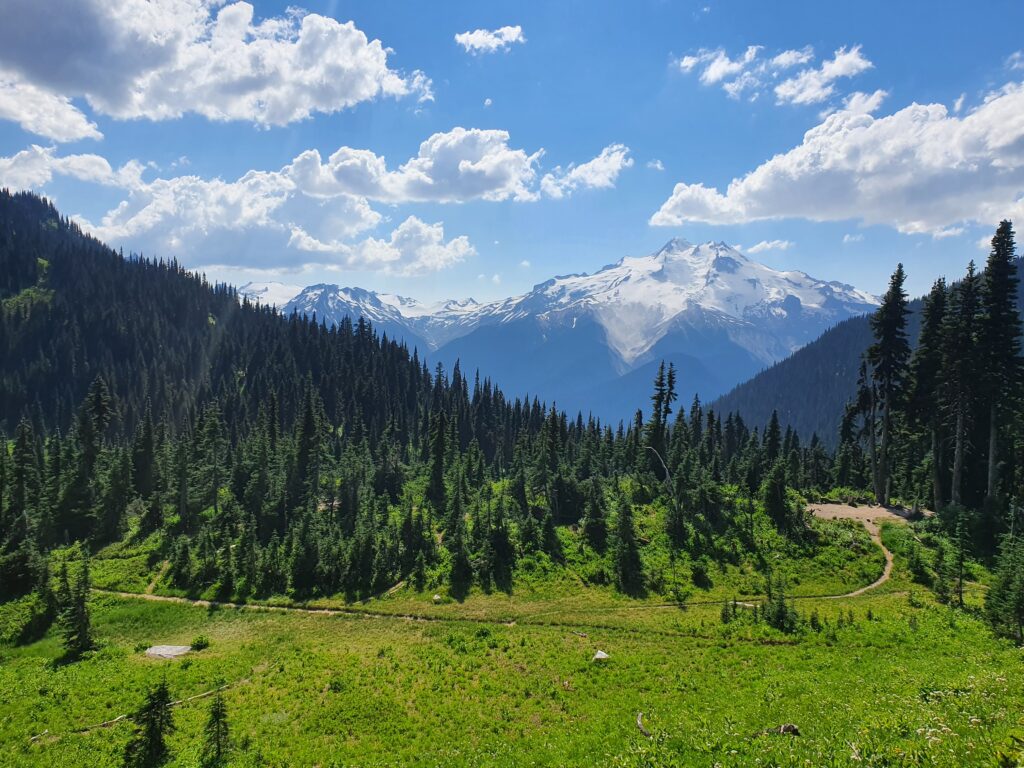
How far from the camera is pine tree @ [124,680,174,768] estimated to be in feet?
71.3

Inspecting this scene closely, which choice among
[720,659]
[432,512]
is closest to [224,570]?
[432,512]

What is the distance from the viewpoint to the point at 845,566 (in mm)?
44031

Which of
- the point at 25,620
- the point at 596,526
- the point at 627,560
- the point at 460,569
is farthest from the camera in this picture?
the point at 596,526

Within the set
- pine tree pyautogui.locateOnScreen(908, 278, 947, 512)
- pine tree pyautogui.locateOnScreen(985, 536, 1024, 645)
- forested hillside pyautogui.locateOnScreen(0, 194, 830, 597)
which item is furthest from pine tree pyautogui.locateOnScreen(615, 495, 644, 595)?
pine tree pyautogui.locateOnScreen(908, 278, 947, 512)

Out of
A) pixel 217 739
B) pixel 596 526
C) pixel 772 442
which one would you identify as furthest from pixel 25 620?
pixel 772 442

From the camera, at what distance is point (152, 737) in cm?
2209

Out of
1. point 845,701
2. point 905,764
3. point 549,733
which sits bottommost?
point 549,733

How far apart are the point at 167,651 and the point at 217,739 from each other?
789 inches

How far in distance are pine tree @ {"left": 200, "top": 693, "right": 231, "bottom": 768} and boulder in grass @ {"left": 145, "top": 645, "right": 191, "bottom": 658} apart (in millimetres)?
18281

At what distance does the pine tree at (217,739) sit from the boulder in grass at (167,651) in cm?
1828

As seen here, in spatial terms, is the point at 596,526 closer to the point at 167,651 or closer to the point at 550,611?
the point at 550,611

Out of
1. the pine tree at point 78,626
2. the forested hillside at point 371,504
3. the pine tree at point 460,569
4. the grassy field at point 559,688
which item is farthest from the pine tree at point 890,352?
the pine tree at point 78,626

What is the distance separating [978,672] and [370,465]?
89.4 meters

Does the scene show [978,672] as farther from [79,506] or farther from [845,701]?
[79,506]
